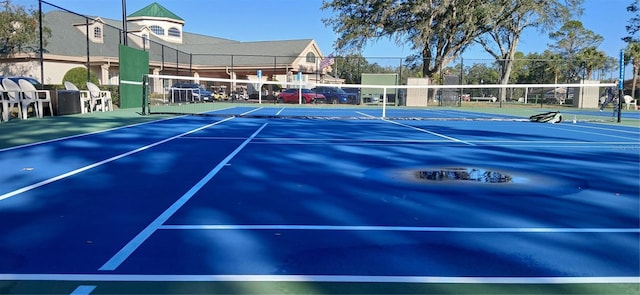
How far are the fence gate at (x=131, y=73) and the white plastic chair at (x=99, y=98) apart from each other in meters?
0.98

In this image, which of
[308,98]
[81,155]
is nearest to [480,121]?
[81,155]

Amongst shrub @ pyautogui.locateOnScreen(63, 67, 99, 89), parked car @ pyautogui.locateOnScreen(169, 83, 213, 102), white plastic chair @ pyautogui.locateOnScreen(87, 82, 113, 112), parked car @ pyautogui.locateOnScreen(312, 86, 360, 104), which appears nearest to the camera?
white plastic chair @ pyautogui.locateOnScreen(87, 82, 113, 112)

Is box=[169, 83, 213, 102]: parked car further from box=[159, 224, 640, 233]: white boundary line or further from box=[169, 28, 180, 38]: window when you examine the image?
box=[159, 224, 640, 233]: white boundary line

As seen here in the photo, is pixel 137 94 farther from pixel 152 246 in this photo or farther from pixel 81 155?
pixel 152 246

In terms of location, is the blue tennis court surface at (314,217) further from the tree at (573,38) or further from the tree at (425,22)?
the tree at (573,38)

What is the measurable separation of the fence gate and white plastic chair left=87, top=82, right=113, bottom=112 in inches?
38.6

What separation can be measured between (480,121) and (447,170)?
1375cm

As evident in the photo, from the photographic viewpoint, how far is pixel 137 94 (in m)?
26.4

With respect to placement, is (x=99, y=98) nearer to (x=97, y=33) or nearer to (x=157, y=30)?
(x=97, y=33)

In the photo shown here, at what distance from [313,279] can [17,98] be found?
53.6 feet

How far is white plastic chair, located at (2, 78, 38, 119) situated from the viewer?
51.5 ft

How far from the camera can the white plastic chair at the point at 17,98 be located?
51.5 feet

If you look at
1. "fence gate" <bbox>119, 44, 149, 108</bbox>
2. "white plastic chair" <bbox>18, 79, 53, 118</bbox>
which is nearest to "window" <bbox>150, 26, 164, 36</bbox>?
"fence gate" <bbox>119, 44, 149, 108</bbox>

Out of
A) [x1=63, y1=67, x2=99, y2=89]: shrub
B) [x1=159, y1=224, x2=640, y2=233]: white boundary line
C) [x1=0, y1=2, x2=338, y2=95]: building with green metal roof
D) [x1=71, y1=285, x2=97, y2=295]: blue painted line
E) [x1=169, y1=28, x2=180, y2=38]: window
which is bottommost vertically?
[x1=71, y1=285, x2=97, y2=295]: blue painted line
